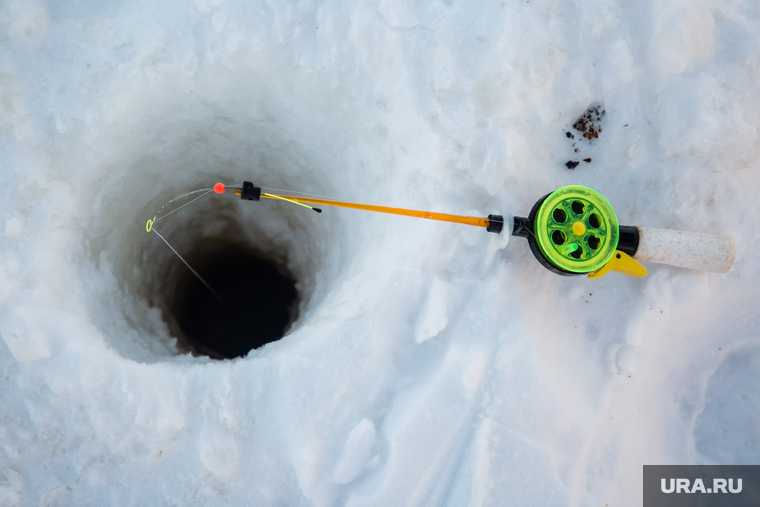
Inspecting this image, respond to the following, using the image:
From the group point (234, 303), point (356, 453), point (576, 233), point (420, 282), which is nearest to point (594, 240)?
point (576, 233)

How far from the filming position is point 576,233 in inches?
86.7

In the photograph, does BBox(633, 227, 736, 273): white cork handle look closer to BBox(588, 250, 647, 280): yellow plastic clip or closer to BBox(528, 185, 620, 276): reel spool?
BBox(588, 250, 647, 280): yellow plastic clip

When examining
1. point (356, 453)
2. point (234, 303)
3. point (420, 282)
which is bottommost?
point (356, 453)

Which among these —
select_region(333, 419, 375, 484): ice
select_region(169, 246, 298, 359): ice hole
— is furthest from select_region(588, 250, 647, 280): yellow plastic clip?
select_region(169, 246, 298, 359): ice hole

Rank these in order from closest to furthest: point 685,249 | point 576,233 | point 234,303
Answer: point 576,233
point 685,249
point 234,303

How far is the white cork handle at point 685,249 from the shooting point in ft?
7.60

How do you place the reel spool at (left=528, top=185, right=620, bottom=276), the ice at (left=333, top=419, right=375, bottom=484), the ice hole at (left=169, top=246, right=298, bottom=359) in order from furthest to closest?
the ice hole at (left=169, top=246, right=298, bottom=359), the ice at (left=333, top=419, right=375, bottom=484), the reel spool at (left=528, top=185, right=620, bottom=276)

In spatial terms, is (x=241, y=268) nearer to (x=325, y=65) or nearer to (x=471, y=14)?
(x=325, y=65)

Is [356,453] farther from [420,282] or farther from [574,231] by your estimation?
[574,231]

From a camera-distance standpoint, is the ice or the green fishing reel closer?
the green fishing reel

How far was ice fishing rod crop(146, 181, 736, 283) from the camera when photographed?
2260 mm

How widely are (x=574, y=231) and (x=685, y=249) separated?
69 centimetres

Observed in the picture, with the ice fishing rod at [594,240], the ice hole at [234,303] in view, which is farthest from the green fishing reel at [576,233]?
the ice hole at [234,303]

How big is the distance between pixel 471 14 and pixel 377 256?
5.56ft
